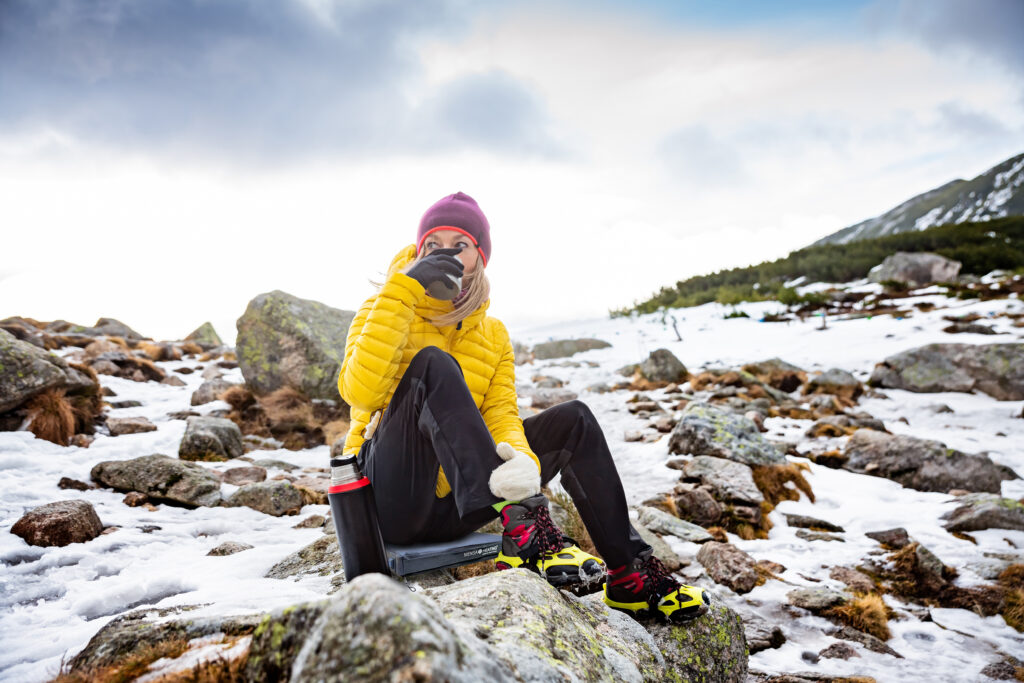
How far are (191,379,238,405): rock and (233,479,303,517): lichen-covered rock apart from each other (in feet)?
12.7

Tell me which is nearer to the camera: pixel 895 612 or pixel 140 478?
pixel 895 612

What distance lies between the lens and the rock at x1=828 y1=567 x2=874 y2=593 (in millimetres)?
3553

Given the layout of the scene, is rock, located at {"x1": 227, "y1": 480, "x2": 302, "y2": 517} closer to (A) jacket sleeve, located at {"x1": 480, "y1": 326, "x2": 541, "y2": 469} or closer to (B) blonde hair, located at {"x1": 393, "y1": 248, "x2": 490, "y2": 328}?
→ (A) jacket sleeve, located at {"x1": 480, "y1": 326, "x2": 541, "y2": 469}

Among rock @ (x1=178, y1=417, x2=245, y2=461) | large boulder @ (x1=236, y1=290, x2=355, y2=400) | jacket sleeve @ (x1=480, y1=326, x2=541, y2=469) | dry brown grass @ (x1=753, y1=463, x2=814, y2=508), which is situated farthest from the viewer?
large boulder @ (x1=236, y1=290, x2=355, y2=400)

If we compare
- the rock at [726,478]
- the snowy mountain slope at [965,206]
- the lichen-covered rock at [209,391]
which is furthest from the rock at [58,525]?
the snowy mountain slope at [965,206]

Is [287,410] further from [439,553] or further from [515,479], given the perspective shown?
[515,479]

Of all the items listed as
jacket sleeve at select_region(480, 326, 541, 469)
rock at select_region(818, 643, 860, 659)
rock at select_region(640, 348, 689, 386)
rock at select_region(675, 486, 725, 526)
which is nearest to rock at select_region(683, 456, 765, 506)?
rock at select_region(675, 486, 725, 526)

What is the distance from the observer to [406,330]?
2402 millimetres

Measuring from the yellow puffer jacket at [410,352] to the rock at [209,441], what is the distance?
375 cm

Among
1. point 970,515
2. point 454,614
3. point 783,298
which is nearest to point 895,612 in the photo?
point 970,515

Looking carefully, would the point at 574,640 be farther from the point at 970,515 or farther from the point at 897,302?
the point at 897,302

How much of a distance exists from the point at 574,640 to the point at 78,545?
3.32 m

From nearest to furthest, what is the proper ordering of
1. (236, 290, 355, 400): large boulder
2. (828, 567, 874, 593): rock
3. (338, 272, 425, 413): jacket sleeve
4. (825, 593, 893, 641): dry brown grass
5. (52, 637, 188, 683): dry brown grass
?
(52, 637, 188, 683): dry brown grass → (338, 272, 425, 413): jacket sleeve → (825, 593, 893, 641): dry brown grass → (828, 567, 874, 593): rock → (236, 290, 355, 400): large boulder

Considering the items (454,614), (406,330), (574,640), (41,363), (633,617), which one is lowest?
(633,617)
